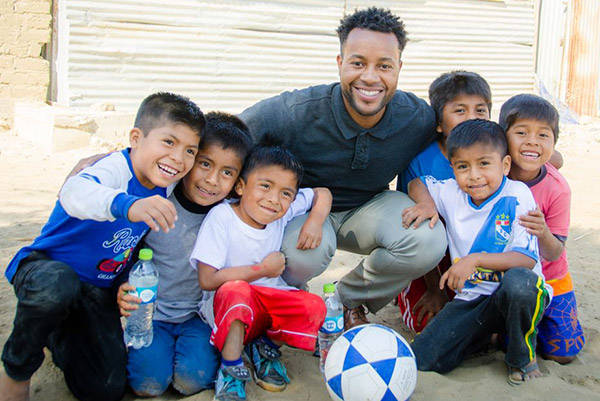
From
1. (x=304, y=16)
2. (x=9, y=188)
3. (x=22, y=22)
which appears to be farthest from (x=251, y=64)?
(x=9, y=188)

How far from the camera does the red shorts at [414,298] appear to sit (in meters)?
3.37

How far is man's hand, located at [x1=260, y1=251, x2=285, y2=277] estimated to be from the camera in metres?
2.78

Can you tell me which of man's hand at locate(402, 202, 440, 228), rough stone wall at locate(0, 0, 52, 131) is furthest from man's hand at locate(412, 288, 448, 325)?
rough stone wall at locate(0, 0, 52, 131)

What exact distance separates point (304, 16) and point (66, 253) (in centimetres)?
809

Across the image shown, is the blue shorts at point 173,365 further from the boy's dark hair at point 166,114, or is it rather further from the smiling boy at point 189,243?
the boy's dark hair at point 166,114

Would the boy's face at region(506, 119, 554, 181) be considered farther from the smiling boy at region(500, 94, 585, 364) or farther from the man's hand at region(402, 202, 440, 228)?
the man's hand at region(402, 202, 440, 228)

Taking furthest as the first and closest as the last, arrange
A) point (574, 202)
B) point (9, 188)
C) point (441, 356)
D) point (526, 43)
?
point (526, 43) → point (574, 202) → point (9, 188) → point (441, 356)

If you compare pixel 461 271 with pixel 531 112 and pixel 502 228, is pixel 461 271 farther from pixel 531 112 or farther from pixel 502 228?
pixel 531 112

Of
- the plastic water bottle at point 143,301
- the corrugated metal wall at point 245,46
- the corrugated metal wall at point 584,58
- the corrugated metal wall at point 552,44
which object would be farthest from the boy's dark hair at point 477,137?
the corrugated metal wall at point 584,58

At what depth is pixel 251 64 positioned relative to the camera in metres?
→ 9.44

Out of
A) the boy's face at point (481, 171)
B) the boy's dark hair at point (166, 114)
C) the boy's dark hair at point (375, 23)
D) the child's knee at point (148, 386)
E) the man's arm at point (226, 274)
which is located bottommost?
the child's knee at point (148, 386)

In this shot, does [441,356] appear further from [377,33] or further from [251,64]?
[251,64]

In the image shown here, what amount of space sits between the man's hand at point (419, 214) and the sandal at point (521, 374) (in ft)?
2.86

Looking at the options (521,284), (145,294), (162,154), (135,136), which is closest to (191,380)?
(145,294)
